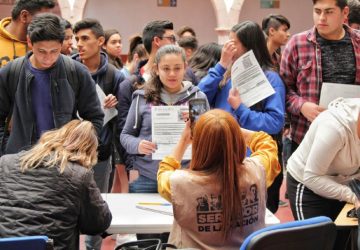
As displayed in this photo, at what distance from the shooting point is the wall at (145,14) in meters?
14.9

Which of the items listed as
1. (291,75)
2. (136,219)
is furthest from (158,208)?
(291,75)

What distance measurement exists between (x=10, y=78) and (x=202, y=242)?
165cm

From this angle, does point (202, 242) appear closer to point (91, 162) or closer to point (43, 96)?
point (91, 162)

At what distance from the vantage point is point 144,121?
347 centimetres

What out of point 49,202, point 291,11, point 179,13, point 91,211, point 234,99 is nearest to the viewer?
point 49,202

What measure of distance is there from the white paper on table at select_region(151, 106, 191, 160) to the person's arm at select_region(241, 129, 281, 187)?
0.48 metres

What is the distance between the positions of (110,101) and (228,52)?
0.95 meters

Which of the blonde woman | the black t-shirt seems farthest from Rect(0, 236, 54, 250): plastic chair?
the black t-shirt

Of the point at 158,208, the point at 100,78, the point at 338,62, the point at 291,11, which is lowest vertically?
the point at 158,208

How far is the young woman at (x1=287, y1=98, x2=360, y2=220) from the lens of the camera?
290 centimetres

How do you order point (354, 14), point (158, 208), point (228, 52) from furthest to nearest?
point (354, 14)
point (228, 52)
point (158, 208)

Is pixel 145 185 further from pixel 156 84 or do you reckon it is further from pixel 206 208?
pixel 206 208

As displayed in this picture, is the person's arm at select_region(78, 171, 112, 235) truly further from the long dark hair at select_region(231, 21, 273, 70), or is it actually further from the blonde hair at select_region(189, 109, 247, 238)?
the long dark hair at select_region(231, 21, 273, 70)

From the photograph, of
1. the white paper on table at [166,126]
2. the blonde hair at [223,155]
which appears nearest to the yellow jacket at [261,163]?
the blonde hair at [223,155]
